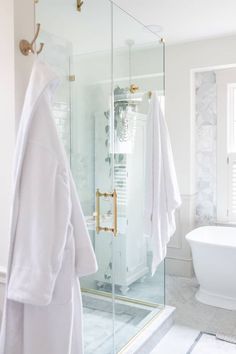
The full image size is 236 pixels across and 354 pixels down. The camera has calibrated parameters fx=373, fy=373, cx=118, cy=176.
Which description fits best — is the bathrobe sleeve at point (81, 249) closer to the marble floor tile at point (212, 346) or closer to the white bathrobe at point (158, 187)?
the white bathrobe at point (158, 187)

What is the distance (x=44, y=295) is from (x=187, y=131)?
3.01m

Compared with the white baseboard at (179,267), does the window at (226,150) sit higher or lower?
higher

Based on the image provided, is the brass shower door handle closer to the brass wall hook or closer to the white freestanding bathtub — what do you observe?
the brass wall hook

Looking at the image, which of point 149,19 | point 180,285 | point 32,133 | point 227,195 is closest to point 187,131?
point 227,195

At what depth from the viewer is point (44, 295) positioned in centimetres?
143

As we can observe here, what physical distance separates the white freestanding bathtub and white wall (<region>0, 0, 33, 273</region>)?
216cm

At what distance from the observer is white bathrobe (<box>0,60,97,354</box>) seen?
1.46m

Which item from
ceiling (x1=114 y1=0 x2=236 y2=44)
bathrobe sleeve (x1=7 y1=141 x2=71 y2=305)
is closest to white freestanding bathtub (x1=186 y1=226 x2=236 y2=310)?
ceiling (x1=114 y1=0 x2=236 y2=44)

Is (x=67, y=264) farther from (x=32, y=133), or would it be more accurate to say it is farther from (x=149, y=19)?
(x=149, y=19)

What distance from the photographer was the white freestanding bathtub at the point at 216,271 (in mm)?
3283

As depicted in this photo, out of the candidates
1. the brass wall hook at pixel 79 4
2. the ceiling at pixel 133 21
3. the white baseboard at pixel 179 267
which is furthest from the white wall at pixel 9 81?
the white baseboard at pixel 179 267

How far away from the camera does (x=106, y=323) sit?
2410 millimetres

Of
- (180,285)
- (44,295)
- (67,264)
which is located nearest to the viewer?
(44,295)

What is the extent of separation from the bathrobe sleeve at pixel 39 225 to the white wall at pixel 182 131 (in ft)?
9.12
